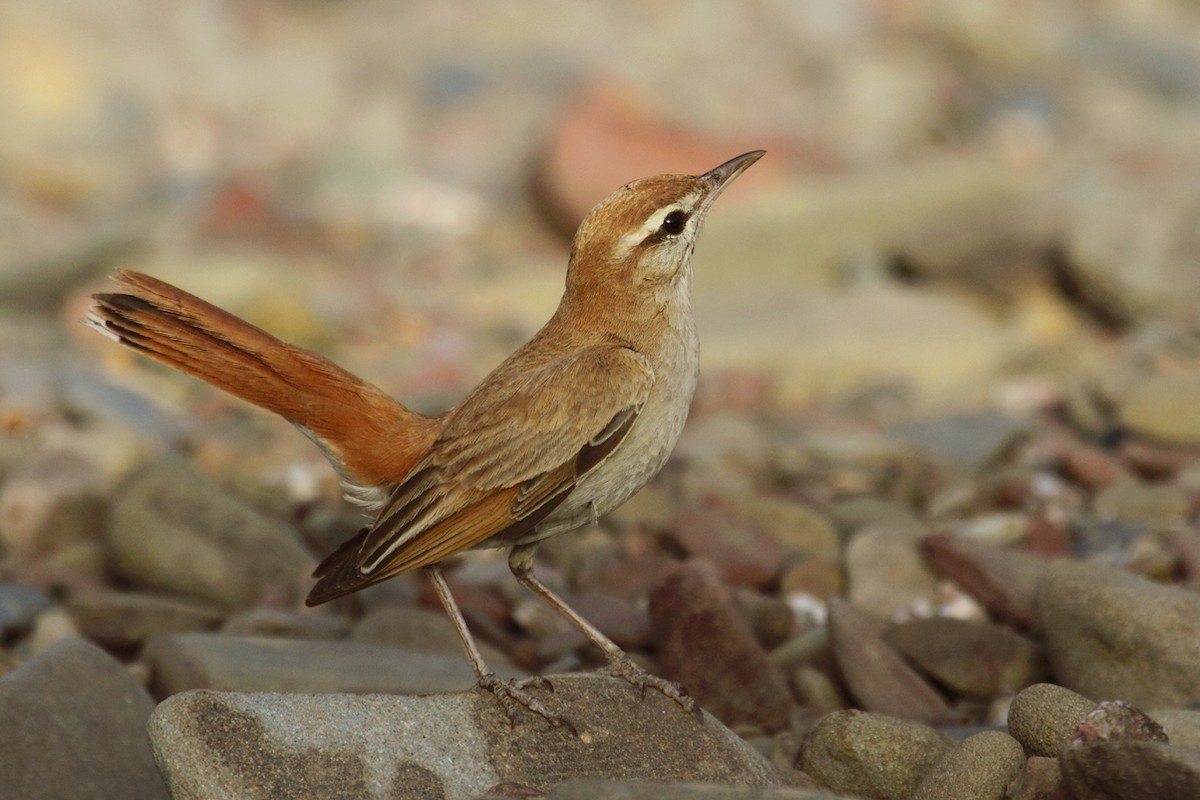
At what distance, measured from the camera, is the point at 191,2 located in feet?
63.0

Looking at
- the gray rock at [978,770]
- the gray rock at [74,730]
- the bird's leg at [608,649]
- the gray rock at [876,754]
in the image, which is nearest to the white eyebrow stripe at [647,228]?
the bird's leg at [608,649]

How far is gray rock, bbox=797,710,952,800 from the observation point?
4566 millimetres

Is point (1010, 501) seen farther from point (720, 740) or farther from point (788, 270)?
point (788, 270)

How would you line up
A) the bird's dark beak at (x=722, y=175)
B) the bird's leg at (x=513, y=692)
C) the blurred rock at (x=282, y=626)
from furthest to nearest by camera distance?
the blurred rock at (x=282, y=626) → the bird's dark beak at (x=722, y=175) → the bird's leg at (x=513, y=692)

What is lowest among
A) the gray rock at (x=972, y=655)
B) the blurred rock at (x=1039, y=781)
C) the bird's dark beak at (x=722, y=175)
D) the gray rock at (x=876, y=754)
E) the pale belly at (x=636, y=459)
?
the gray rock at (x=972, y=655)

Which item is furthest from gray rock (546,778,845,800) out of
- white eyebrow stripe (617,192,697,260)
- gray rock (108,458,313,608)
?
gray rock (108,458,313,608)

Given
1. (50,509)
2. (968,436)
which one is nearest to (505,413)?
(50,509)

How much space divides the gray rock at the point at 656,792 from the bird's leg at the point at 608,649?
3.21 feet

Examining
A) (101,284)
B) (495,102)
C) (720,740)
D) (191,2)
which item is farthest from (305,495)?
(191,2)

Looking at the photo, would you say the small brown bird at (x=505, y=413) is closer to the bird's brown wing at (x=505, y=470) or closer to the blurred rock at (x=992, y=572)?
the bird's brown wing at (x=505, y=470)

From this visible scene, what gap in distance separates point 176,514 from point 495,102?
12373mm

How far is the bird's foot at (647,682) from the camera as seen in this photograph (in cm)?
459

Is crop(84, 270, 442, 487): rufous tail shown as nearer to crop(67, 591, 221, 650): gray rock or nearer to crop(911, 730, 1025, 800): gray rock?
crop(67, 591, 221, 650): gray rock

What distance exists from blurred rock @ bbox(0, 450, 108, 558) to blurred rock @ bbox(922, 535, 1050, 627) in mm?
4091
